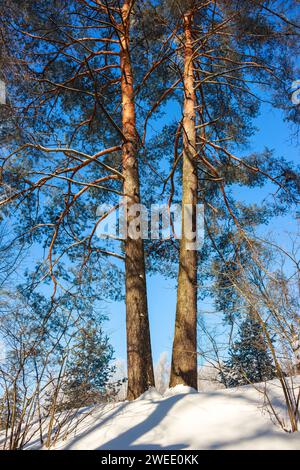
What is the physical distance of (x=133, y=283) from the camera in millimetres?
5121

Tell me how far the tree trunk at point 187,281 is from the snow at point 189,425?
0.60 metres

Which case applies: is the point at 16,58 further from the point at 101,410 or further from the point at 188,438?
the point at 188,438

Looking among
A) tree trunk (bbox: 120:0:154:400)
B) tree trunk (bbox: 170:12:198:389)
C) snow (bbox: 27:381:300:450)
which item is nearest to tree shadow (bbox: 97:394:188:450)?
snow (bbox: 27:381:300:450)

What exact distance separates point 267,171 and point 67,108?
12.0ft

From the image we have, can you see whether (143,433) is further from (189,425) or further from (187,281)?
(187,281)

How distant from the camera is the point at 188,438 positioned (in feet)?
9.23

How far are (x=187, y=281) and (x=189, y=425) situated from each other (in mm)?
2328

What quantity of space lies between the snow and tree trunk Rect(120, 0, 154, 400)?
24.9 inches

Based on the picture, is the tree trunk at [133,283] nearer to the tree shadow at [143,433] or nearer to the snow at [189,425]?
the snow at [189,425]

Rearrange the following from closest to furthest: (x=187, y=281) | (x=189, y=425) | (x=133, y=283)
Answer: (x=189, y=425) → (x=133, y=283) → (x=187, y=281)

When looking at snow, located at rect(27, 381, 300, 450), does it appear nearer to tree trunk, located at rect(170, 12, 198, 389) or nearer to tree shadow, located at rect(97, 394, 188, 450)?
tree shadow, located at rect(97, 394, 188, 450)

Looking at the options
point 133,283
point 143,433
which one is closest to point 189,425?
point 143,433

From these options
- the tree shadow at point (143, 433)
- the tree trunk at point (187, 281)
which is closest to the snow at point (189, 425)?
the tree shadow at point (143, 433)

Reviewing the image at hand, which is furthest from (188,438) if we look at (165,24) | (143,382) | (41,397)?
(165,24)
